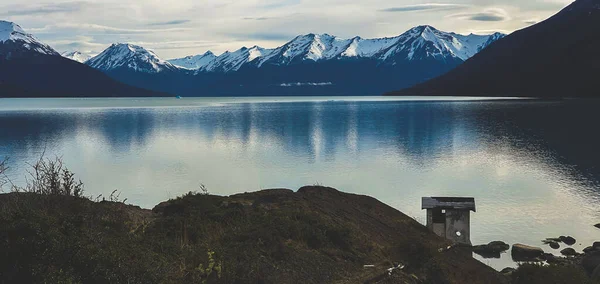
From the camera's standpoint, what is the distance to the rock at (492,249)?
30.4 meters

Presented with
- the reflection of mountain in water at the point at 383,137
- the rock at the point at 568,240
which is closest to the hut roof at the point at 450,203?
the rock at the point at 568,240

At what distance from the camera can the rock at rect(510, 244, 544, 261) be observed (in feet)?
96.0

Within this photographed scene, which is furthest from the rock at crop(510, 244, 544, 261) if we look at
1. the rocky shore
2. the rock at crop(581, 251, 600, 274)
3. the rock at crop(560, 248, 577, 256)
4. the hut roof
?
the hut roof

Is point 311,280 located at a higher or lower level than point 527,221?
higher

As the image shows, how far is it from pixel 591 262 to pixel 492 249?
17.4ft

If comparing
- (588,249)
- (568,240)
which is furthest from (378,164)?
(588,249)

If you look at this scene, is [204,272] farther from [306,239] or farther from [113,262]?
[306,239]

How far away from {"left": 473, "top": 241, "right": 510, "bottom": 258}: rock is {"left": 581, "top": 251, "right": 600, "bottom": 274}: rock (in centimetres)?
427

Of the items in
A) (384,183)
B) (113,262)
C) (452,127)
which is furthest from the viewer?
(452,127)

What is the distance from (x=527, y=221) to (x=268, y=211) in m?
19.7

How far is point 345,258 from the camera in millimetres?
20953

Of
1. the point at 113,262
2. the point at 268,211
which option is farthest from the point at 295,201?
the point at 113,262

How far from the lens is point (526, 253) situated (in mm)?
29609

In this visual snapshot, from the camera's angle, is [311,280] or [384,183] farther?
[384,183]
